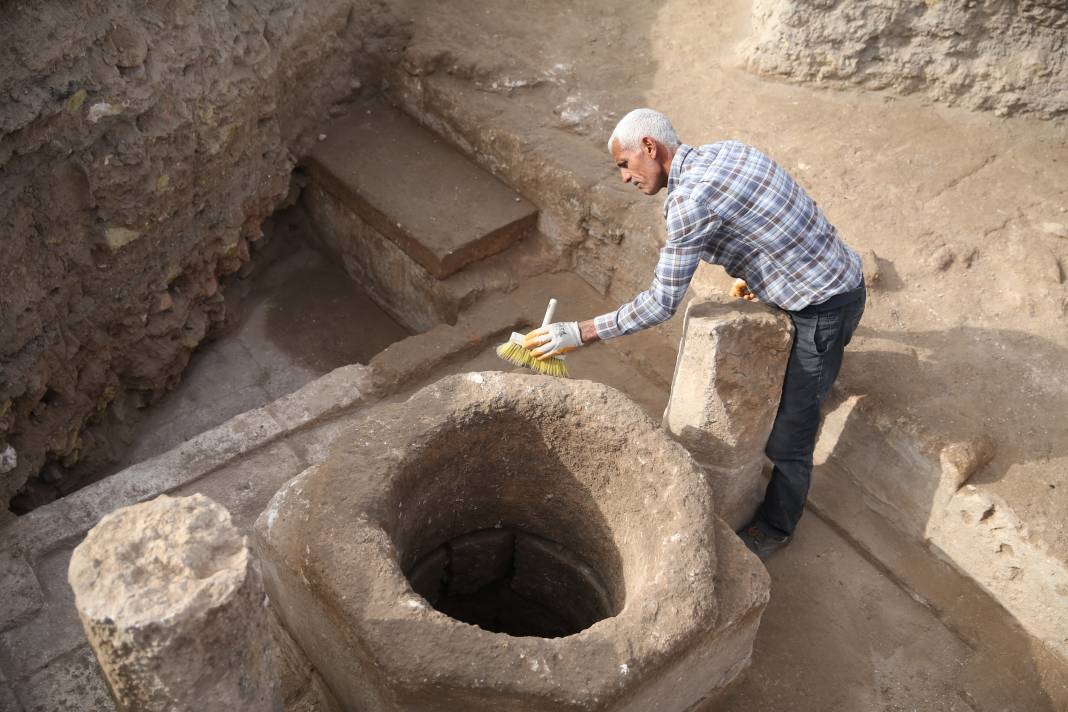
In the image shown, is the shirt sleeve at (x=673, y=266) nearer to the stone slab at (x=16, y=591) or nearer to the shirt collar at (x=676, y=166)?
the shirt collar at (x=676, y=166)

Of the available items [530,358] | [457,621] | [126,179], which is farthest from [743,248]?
[126,179]

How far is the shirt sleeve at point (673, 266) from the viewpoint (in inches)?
135

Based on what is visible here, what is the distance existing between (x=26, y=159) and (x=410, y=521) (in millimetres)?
2347

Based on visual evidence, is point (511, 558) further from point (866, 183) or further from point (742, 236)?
point (866, 183)

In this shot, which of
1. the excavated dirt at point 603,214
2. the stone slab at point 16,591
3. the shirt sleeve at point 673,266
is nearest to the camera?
the shirt sleeve at point 673,266

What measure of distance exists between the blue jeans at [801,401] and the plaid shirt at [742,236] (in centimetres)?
11

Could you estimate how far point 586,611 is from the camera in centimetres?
371

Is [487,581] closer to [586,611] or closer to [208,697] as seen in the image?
[586,611]

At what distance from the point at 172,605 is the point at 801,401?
8.30ft

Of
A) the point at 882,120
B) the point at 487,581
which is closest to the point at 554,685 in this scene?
the point at 487,581

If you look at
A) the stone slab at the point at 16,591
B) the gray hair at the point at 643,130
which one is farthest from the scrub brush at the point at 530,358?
the stone slab at the point at 16,591

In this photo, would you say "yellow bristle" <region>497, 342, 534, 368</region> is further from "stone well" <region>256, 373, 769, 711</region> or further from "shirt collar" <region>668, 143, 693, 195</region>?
"shirt collar" <region>668, 143, 693, 195</region>

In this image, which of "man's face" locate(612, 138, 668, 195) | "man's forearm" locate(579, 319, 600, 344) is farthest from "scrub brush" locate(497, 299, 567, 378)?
"man's face" locate(612, 138, 668, 195)

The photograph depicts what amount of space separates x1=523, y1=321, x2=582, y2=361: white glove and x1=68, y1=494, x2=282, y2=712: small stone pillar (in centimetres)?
165
